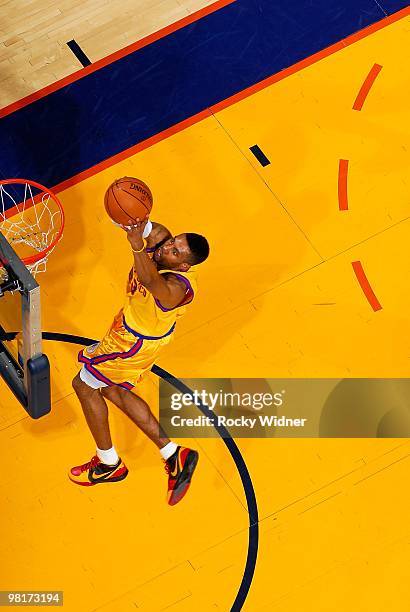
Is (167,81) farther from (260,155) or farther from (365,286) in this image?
(365,286)

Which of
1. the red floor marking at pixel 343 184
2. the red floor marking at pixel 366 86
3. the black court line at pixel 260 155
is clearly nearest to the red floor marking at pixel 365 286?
the red floor marking at pixel 343 184

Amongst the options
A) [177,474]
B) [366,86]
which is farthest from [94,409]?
[366,86]

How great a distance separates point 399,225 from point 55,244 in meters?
3.32

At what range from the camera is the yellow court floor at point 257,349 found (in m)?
9.54

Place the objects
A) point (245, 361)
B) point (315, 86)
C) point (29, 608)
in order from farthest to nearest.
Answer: point (315, 86), point (245, 361), point (29, 608)

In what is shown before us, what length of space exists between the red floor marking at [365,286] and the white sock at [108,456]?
2809mm

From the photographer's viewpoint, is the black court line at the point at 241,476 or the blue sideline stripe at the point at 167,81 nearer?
the black court line at the point at 241,476

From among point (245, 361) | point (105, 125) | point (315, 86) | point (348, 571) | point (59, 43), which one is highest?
point (59, 43)

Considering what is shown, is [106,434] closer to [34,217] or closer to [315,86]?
[34,217]

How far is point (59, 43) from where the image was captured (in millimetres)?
12273

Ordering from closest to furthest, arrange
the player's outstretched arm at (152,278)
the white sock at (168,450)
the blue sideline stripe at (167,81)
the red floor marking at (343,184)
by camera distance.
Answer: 1. the player's outstretched arm at (152,278)
2. the white sock at (168,450)
3. the red floor marking at (343,184)
4. the blue sideline stripe at (167,81)

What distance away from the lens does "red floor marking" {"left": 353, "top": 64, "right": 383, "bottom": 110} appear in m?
11.8

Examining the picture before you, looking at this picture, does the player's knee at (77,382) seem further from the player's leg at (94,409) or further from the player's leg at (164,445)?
the player's leg at (164,445)

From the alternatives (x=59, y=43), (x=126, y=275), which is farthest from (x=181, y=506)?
(x=59, y=43)
